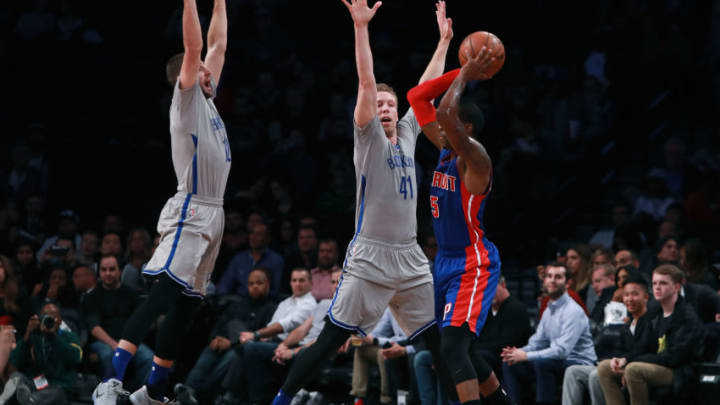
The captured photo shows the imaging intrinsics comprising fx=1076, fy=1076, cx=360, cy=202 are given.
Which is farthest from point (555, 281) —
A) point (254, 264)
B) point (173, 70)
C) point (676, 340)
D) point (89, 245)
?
point (89, 245)

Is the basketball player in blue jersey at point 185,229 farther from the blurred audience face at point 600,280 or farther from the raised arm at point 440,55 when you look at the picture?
the blurred audience face at point 600,280

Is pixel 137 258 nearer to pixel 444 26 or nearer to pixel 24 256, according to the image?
pixel 24 256

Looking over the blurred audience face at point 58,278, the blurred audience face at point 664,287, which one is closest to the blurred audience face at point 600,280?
the blurred audience face at point 664,287

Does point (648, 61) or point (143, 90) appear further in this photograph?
point (143, 90)

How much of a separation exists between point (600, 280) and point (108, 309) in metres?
4.76

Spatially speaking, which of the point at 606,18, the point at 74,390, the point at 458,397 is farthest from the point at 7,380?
the point at 606,18

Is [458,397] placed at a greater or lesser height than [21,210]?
lesser

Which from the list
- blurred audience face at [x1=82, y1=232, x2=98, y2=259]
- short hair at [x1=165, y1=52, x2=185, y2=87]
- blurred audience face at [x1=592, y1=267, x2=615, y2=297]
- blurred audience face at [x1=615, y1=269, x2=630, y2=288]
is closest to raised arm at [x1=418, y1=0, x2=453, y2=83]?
short hair at [x1=165, y1=52, x2=185, y2=87]

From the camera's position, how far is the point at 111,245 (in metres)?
11.5

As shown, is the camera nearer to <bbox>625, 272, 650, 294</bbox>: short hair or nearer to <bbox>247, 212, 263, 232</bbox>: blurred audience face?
<bbox>247, 212, 263, 232</bbox>: blurred audience face

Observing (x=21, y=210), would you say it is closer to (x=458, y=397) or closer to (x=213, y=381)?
(x=213, y=381)

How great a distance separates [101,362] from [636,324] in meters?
4.99

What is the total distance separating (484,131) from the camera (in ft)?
43.7

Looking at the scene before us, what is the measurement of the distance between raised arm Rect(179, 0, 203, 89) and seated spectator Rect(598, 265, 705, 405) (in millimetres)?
4154
